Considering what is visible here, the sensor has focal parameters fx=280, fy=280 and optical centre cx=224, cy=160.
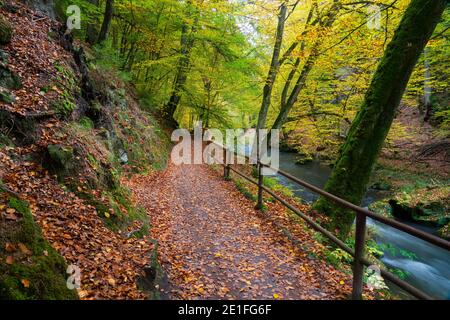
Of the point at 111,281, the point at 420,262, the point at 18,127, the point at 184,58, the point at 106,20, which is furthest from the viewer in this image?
the point at 184,58

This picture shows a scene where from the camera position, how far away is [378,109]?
573 cm

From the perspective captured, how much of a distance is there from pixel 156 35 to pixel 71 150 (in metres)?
11.1

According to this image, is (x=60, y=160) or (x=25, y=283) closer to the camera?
(x=25, y=283)

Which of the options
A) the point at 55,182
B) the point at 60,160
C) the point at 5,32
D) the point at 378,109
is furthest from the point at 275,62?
the point at 55,182

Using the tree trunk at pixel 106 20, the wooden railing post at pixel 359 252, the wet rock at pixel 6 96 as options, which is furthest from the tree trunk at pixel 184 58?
the wooden railing post at pixel 359 252

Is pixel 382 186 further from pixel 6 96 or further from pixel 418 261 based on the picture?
pixel 6 96

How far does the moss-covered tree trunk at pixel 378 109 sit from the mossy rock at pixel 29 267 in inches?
199

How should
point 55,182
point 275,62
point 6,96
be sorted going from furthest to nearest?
point 275,62
point 6,96
point 55,182

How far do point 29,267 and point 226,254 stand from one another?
10.1ft

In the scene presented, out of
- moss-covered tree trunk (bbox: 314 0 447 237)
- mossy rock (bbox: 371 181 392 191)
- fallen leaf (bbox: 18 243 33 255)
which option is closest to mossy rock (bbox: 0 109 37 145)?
fallen leaf (bbox: 18 243 33 255)

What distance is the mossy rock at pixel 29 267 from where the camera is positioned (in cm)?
242

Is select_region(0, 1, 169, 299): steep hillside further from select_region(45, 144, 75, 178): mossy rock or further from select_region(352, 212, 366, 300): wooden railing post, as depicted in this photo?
select_region(352, 212, 366, 300): wooden railing post

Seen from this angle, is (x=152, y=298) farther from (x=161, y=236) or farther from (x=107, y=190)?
(x=107, y=190)

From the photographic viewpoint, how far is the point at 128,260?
3854 millimetres
